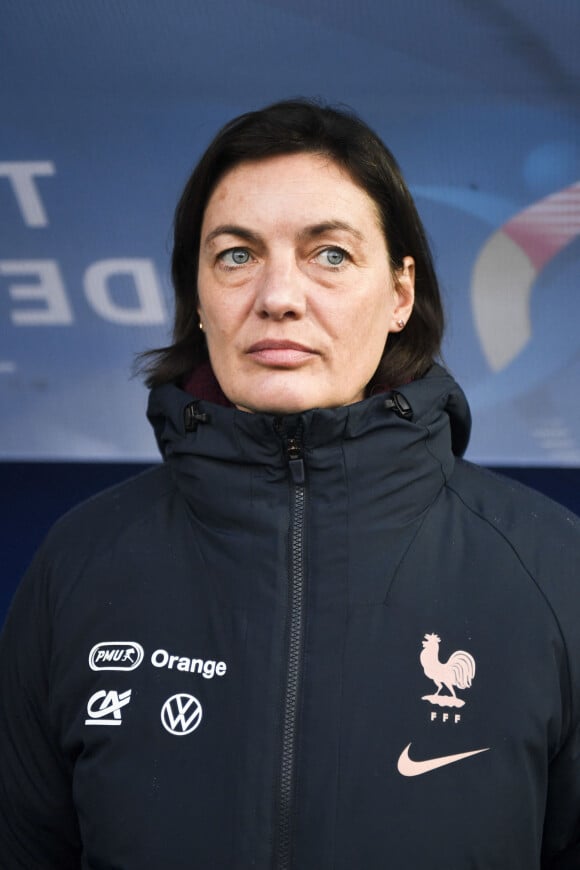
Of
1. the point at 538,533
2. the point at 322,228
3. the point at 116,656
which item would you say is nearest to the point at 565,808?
the point at 538,533

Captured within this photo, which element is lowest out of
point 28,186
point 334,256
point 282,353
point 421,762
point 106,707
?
point 421,762

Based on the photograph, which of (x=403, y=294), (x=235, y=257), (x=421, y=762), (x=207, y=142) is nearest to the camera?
(x=421, y=762)

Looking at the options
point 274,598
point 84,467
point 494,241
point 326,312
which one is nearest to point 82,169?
point 84,467

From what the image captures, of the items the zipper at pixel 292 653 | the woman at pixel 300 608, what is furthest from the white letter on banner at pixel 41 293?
the zipper at pixel 292 653

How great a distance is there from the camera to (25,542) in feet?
9.94

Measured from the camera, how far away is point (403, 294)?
75.1 inches

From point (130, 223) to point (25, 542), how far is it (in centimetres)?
82

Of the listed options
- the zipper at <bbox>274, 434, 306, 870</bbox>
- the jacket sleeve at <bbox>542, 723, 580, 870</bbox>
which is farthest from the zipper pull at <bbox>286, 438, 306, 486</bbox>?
the jacket sleeve at <bbox>542, 723, 580, 870</bbox>

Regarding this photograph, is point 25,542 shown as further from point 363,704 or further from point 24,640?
point 363,704

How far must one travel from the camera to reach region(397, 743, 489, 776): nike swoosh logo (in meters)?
1.55

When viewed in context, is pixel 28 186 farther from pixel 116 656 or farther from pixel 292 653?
pixel 292 653

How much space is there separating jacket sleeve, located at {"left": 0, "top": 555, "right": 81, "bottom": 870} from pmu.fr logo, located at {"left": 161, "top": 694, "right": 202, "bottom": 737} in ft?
0.70

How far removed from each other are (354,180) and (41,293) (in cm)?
116

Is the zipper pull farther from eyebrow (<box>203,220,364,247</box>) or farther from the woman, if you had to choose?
eyebrow (<box>203,220,364,247</box>)
